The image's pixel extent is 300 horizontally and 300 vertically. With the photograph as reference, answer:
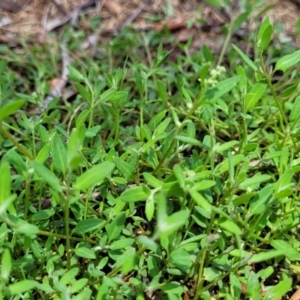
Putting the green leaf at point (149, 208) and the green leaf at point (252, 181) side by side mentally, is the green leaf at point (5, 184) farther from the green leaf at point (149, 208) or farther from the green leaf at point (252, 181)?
the green leaf at point (252, 181)

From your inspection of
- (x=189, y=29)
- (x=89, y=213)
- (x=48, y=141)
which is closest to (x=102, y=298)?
(x=89, y=213)

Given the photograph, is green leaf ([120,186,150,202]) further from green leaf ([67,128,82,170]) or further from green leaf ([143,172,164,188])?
green leaf ([67,128,82,170])

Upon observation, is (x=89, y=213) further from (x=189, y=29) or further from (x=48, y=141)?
(x=189, y=29)

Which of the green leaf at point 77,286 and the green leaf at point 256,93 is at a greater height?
the green leaf at point 256,93

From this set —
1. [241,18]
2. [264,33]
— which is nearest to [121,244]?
[264,33]

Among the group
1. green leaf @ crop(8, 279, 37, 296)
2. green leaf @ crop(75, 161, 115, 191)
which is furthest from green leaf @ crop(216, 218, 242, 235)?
green leaf @ crop(8, 279, 37, 296)

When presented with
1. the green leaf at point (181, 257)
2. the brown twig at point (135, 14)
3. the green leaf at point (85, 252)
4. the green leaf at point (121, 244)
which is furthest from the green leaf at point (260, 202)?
the brown twig at point (135, 14)
